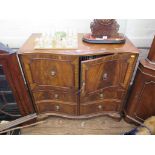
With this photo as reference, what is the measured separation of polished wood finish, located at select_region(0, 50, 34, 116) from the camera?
1147mm

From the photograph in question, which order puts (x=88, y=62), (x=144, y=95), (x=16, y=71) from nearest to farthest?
(x=88, y=62), (x=16, y=71), (x=144, y=95)

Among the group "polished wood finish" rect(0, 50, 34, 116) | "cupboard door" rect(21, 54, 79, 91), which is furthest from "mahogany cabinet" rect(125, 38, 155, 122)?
"polished wood finish" rect(0, 50, 34, 116)

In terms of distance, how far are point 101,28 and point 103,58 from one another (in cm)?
26

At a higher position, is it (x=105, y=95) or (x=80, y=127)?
(x=105, y=95)

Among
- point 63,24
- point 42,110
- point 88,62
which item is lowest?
point 42,110

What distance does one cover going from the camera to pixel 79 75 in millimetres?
1244

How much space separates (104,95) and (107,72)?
27 cm

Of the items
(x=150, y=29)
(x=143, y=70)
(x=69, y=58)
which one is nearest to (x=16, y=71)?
(x=69, y=58)

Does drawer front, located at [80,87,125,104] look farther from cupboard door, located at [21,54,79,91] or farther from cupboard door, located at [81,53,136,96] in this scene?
cupboard door, located at [21,54,79,91]

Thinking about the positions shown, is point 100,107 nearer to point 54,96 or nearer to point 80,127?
point 80,127

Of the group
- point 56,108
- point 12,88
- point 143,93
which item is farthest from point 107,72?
point 12,88

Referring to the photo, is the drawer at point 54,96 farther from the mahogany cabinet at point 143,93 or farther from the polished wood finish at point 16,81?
the mahogany cabinet at point 143,93

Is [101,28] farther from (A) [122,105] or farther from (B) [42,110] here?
(B) [42,110]
